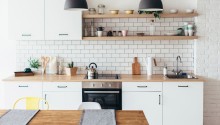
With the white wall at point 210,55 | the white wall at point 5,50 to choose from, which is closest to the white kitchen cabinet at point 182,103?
the white wall at point 210,55

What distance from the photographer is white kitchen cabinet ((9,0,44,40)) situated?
5.27 metres

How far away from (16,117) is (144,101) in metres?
2.42

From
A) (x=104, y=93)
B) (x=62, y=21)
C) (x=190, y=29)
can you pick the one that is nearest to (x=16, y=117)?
(x=104, y=93)

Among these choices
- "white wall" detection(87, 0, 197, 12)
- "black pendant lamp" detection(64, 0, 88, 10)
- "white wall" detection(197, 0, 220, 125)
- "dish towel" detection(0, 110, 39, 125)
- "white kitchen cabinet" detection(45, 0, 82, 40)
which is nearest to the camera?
"dish towel" detection(0, 110, 39, 125)

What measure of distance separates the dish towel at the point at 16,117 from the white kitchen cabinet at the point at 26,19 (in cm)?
223

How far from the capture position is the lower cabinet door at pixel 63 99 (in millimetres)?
5062

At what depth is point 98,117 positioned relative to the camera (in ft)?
10.3

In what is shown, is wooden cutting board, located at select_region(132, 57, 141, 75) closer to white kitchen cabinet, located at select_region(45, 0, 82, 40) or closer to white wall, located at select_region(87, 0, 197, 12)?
white wall, located at select_region(87, 0, 197, 12)

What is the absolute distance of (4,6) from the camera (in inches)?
223

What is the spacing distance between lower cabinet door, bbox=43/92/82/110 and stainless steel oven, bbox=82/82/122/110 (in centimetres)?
15

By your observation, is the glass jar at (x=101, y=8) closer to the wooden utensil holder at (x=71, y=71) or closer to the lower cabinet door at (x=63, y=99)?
the wooden utensil holder at (x=71, y=71)

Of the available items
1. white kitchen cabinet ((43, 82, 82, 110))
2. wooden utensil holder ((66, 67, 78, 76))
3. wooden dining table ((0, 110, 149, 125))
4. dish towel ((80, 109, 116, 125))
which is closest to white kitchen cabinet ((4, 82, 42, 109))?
white kitchen cabinet ((43, 82, 82, 110))

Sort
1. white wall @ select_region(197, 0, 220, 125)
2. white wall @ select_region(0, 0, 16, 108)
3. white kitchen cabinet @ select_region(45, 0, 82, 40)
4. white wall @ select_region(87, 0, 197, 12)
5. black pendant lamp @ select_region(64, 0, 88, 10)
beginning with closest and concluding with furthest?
black pendant lamp @ select_region(64, 0, 88, 10), white kitchen cabinet @ select_region(45, 0, 82, 40), white wall @ select_region(197, 0, 220, 125), white wall @ select_region(87, 0, 197, 12), white wall @ select_region(0, 0, 16, 108)

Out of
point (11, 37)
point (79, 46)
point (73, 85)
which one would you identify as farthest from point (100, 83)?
point (11, 37)
